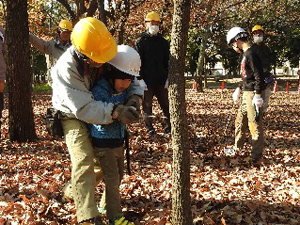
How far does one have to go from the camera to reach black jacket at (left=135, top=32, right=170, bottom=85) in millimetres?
6898

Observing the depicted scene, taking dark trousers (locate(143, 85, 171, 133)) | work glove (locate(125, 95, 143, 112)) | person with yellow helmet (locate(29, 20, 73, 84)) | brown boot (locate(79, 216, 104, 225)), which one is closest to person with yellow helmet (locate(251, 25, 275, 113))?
dark trousers (locate(143, 85, 171, 133))

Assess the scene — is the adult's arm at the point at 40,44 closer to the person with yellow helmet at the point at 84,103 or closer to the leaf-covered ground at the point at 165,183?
the leaf-covered ground at the point at 165,183

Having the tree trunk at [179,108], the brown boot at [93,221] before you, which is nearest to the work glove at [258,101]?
the tree trunk at [179,108]

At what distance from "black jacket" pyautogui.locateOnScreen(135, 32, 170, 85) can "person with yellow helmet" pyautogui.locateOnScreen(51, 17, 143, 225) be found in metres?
3.79

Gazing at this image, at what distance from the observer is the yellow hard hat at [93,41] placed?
115 inches

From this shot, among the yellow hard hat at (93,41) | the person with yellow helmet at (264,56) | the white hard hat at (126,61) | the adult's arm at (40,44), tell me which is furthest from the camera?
the adult's arm at (40,44)

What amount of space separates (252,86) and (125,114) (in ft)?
9.73

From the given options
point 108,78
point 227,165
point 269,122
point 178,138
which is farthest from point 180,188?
point 269,122

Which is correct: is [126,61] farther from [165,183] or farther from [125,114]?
[165,183]

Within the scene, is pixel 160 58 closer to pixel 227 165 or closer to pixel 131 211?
pixel 227 165

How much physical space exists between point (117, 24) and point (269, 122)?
5.57 meters

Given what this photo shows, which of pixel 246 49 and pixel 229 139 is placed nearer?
pixel 246 49

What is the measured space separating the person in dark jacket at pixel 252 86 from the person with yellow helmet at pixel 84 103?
2703mm

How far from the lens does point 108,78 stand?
3258mm
